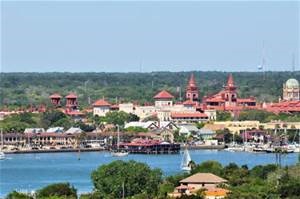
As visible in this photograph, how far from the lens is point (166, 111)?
6775 centimetres

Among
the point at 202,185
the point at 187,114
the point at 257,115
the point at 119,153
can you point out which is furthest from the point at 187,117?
the point at 202,185

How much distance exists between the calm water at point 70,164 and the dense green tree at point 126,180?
10.2 ft

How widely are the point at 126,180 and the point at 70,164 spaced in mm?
19698

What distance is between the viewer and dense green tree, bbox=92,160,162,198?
86.9 feet

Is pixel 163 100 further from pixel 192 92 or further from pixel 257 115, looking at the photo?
pixel 257 115

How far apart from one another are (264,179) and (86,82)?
70.0 meters

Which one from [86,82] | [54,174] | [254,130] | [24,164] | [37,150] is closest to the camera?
[54,174]

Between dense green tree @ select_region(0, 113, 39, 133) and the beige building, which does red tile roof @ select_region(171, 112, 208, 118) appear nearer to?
dense green tree @ select_region(0, 113, 39, 133)

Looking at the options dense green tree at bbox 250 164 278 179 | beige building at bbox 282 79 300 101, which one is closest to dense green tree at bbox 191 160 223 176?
dense green tree at bbox 250 164 278 179

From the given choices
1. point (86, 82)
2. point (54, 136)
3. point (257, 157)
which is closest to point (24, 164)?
point (257, 157)

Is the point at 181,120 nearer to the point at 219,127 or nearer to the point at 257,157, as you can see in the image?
the point at 219,127

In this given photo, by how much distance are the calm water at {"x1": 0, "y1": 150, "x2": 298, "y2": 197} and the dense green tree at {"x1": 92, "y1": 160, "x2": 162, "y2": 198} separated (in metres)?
3.10

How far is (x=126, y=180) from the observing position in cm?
2683

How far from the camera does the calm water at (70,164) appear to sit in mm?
36281
